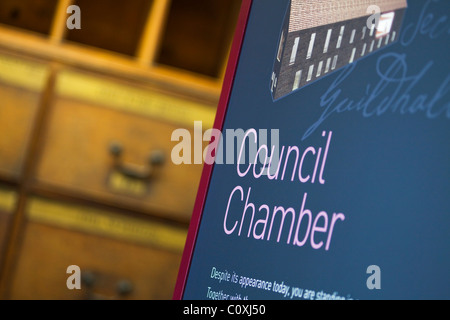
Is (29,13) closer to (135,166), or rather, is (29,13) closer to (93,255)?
(135,166)

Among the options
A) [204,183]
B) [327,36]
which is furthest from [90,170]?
[327,36]

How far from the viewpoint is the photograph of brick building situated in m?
0.65

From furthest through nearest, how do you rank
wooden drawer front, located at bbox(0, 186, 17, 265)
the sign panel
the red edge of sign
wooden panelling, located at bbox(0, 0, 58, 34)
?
wooden panelling, located at bbox(0, 0, 58, 34) < wooden drawer front, located at bbox(0, 186, 17, 265) < the red edge of sign < the sign panel

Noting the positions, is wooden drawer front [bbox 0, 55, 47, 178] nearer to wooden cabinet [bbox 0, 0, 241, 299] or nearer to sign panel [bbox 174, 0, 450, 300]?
wooden cabinet [bbox 0, 0, 241, 299]

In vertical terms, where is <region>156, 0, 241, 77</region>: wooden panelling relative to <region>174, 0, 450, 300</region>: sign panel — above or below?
above

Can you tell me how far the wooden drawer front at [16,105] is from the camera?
6.14ft

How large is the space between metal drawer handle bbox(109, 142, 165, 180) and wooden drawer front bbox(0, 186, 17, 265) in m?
0.28

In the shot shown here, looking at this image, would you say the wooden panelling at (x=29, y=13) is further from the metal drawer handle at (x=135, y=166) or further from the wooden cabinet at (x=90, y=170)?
the metal drawer handle at (x=135, y=166)

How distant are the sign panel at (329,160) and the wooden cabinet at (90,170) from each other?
1.10 m

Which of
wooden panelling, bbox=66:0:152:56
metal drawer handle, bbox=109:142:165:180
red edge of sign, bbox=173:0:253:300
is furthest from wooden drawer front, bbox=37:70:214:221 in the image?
red edge of sign, bbox=173:0:253:300

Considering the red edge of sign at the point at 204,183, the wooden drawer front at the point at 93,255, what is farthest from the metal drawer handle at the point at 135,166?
the red edge of sign at the point at 204,183

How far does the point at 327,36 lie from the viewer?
27.6 inches

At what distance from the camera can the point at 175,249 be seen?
1918 mm

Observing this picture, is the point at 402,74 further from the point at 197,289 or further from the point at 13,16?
the point at 13,16
